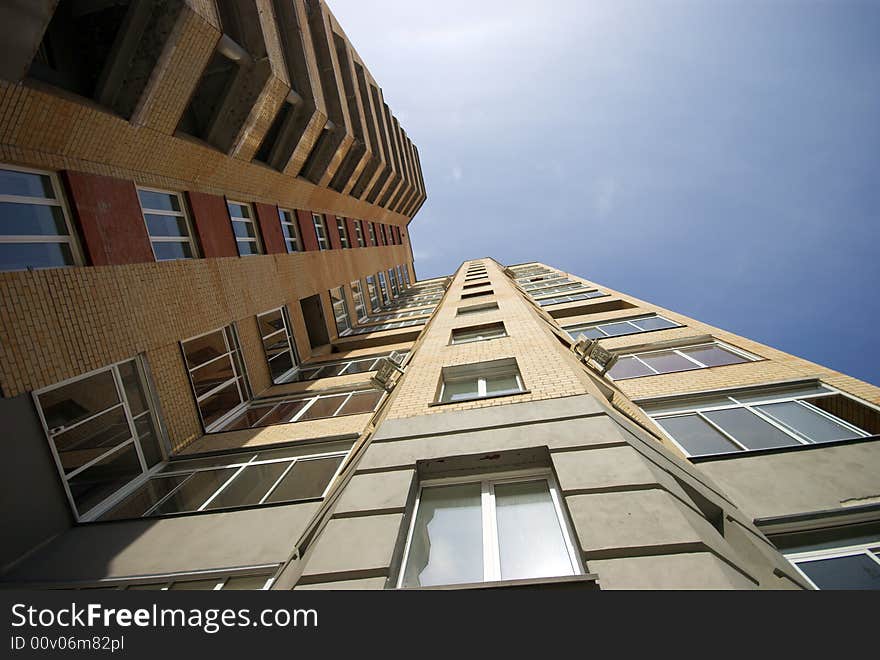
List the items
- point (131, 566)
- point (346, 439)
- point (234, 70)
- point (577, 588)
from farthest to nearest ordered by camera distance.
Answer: point (234, 70) → point (346, 439) → point (131, 566) → point (577, 588)

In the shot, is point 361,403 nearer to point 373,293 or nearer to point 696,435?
point 696,435

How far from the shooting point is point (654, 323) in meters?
13.7

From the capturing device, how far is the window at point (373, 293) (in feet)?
88.2

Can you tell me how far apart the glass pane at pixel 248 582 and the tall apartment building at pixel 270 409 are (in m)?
0.03

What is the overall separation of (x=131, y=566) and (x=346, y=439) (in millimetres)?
4165

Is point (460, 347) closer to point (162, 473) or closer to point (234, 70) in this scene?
point (162, 473)

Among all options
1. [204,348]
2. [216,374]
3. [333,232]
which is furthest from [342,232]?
[216,374]

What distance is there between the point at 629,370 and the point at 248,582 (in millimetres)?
10290

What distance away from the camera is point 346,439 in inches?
343

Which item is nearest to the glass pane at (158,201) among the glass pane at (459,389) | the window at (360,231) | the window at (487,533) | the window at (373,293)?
the glass pane at (459,389)

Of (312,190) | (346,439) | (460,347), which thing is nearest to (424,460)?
(346,439)

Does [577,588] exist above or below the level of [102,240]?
below

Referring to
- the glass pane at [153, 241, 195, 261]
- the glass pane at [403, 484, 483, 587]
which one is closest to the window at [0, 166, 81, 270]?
the glass pane at [153, 241, 195, 261]

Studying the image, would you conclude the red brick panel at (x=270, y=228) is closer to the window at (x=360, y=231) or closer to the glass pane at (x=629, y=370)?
the window at (x=360, y=231)
